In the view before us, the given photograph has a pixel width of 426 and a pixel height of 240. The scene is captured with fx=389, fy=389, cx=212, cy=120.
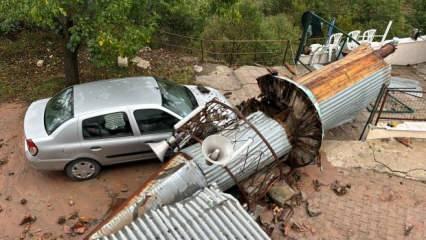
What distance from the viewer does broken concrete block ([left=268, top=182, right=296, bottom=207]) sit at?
20.8ft

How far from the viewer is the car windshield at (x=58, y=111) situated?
Answer: 6496 millimetres

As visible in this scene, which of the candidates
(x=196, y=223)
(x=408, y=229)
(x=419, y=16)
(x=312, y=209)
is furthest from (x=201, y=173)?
(x=419, y=16)

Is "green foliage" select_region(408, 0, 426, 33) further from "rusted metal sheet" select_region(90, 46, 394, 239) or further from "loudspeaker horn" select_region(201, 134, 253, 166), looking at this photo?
"loudspeaker horn" select_region(201, 134, 253, 166)

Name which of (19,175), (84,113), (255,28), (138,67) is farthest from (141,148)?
(255,28)

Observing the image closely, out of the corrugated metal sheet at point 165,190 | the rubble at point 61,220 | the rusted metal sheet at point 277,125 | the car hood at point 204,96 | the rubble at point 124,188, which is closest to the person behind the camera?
the corrugated metal sheet at point 165,190

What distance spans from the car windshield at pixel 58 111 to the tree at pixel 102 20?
3.00 ft

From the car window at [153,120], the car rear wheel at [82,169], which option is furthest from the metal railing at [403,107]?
the car rear wheel at [82,169]

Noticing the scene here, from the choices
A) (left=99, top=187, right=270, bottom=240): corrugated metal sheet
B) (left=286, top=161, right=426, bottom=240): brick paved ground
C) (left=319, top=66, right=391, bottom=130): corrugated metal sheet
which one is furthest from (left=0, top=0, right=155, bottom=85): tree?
(left=286, top=161, right=426, bottom=240): brick paved ground

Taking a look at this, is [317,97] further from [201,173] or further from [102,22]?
[102,22]

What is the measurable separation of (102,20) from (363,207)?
5.38m

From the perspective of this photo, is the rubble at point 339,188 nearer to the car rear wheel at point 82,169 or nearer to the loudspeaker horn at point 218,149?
the loudspeaker horn at point 218,149

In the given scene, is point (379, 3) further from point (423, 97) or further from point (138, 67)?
point (138, 67)

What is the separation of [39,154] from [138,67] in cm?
445

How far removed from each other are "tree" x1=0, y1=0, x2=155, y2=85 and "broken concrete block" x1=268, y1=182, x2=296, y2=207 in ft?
11.3
